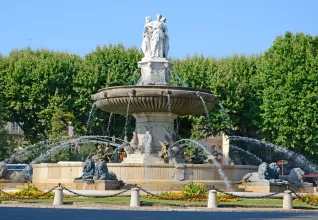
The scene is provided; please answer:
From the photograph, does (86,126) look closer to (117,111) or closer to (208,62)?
(208,62)

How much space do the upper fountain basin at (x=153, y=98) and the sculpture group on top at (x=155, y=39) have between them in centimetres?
348

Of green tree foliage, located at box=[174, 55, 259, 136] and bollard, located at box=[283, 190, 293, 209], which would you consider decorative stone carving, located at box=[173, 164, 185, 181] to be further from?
green tree foliage, located at box=[174, 55, 259, 136]

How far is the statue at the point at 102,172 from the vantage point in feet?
100

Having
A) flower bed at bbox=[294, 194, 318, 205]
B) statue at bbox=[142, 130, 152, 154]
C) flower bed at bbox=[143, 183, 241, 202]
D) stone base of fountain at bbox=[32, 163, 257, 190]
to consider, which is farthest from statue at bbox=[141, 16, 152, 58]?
flower bed at bbox=[294, 194, 318, 205]

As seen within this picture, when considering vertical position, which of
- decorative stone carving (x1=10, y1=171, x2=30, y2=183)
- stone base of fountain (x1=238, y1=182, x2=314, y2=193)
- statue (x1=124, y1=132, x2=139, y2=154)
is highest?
statue (x1=124, y1=132, x2=139, y2=154)

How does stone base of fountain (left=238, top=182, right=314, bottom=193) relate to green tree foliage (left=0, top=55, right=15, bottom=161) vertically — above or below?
below

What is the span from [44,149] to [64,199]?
28949mm

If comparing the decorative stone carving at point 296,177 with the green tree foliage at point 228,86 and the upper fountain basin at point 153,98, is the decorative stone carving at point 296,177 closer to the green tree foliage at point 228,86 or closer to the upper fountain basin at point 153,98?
the upper fountain basin at point 153,98

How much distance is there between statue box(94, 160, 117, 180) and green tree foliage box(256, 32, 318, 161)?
68.9ft

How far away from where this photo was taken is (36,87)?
5275 cm

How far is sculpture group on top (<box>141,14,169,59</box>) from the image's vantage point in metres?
37.6

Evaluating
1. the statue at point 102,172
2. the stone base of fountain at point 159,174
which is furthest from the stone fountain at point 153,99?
the statue at point 102,172

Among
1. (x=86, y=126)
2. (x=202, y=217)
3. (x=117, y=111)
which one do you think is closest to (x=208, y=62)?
(x=86, y=126)

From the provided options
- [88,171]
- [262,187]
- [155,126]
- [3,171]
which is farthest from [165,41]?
[3,171]
